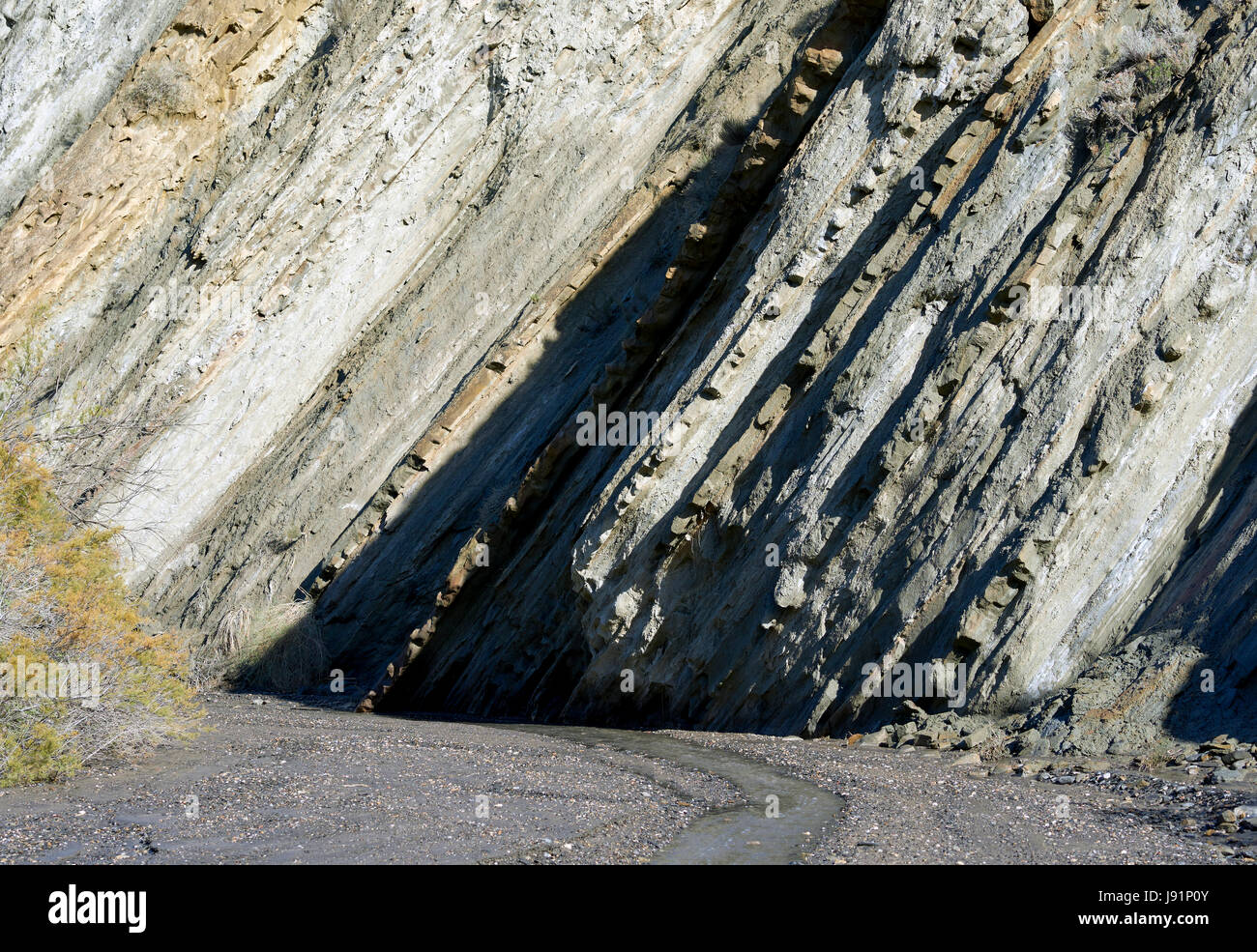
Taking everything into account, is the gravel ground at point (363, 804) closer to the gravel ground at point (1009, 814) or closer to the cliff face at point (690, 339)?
the gravel ground at point (1009, 814)

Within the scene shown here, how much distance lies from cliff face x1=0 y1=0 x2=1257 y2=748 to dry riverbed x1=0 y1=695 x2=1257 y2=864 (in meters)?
1.46

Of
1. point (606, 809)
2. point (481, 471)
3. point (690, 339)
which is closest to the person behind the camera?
point (606, 809)

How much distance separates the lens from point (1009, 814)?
8508 mm

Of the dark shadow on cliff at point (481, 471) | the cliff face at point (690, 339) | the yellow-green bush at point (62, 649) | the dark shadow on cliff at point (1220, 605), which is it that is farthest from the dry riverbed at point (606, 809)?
the dark shadow on cliff at point (481, 471)

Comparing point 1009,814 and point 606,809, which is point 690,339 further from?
point 1009,814

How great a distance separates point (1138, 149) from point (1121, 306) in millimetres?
1709

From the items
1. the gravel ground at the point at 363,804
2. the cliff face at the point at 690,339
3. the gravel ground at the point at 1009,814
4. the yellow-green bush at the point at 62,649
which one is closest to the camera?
the gravel ground at the point at 1009,814

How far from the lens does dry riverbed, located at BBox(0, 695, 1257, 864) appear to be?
7633 millimetres

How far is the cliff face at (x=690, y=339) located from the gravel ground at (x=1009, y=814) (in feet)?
3.21

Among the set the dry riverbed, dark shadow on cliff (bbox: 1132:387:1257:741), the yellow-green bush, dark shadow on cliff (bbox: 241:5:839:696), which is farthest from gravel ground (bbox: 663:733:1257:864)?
dark shadow on cliff (bbox: 241:5:839:696)

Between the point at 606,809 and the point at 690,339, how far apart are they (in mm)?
8049

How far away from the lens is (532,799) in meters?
9.41

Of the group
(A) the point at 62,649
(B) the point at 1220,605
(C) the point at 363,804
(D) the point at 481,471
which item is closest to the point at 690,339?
(D) the point at 481,471

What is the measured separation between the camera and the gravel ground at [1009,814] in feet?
24.4
